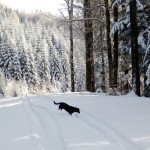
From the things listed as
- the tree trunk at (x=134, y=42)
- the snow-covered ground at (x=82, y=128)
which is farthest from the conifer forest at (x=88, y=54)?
the snow-covered ground at (x=82, y=128)

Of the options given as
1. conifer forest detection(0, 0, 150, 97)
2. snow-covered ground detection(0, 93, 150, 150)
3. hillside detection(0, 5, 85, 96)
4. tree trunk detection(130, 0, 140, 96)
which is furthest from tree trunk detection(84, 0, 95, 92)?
hillside detection(0, 5, 85, 96)

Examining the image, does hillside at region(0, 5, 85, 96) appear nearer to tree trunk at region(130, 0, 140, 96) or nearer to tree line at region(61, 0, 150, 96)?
tree line at region(61, 0, 150, 96)

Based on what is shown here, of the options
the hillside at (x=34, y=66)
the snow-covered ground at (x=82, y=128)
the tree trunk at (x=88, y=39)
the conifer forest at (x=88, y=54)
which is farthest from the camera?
the hillside at (x=34, y=66)

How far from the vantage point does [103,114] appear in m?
12.8

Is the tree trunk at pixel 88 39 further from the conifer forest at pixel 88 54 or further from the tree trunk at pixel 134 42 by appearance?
the tree trunk at pixel 134 42

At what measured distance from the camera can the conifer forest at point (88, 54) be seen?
20.3 metres

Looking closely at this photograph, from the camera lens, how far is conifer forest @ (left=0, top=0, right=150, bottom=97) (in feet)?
66.6

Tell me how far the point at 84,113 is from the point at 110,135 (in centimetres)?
398

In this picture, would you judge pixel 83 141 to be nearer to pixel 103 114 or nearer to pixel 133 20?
pixel 103 114

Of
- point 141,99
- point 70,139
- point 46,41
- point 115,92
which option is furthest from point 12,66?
point 70,139

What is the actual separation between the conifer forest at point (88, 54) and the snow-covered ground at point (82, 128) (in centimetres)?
464

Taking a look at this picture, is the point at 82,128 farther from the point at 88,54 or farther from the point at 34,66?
the point at 34,66

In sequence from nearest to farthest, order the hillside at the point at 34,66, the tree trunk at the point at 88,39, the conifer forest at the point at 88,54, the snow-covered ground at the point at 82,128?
the snow-covered ground at the point at 82,128 < the conifer forest at the point at 88,54 < the tree trunk at the point at 88,39 < the hillside at the point at 34,66

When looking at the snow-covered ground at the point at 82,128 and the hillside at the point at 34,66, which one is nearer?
the snow-covered ground at the point at 82,128
